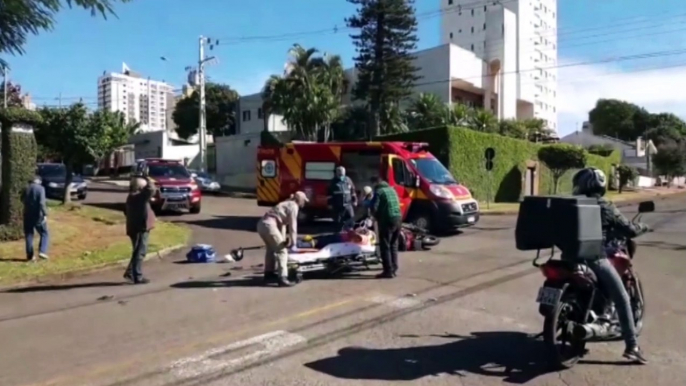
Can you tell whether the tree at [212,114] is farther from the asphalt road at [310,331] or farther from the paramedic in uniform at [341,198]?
the asphalt road at [310,331]

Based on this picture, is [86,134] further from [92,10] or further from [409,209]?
[92,10]

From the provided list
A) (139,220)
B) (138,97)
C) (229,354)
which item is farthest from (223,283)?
(138,97)

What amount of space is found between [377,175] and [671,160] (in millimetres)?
55262

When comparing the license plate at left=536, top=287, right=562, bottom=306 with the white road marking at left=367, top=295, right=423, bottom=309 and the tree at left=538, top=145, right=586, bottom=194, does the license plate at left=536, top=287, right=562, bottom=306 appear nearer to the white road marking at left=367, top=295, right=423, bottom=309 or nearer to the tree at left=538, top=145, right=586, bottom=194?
the white road marking at left=367, top=295, right=423, bottom=309

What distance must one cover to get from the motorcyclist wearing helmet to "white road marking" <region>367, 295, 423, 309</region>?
306cm

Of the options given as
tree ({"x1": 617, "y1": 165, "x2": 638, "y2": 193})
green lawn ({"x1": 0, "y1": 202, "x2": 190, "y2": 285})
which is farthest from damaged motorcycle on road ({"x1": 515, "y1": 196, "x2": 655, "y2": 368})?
tree ({"x1": 617, "y1": 165, "x2": 638, "y2": 193})

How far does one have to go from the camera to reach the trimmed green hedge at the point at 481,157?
106ft

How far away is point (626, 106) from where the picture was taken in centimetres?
11306

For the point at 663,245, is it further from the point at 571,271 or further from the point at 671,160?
the point at 671,160

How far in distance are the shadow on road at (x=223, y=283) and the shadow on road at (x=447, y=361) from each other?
410cm

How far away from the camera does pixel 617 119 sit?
4456 inches

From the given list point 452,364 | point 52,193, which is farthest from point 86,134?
point 452,364


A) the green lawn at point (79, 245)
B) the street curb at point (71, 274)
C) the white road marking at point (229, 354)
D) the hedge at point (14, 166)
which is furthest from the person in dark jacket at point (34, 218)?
the white road marking at point (229, 354)

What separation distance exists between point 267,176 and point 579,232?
15.8 metres
